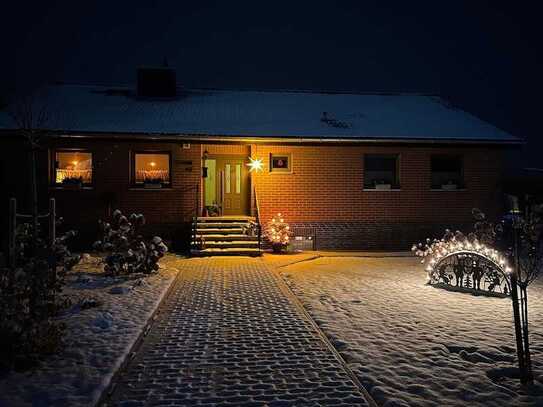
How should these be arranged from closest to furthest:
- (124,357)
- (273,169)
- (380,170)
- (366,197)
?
(124,357), (273,169), (366,197), (380,170)

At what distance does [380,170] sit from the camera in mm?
16859

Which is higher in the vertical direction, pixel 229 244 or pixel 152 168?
pixel 152 168

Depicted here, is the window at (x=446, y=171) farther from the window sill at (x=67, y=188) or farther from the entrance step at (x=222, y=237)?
the window sill at (x=67, y=188)

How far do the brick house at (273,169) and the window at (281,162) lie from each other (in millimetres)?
36

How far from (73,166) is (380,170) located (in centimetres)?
1098

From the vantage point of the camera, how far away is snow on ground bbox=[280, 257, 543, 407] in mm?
4223

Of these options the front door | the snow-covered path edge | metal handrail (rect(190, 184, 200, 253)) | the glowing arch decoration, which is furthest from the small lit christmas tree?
the snow-covered path edge

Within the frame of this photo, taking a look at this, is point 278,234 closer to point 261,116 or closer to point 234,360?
point 261,116

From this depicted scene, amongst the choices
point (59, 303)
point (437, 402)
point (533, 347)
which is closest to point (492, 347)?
point (533, 347)

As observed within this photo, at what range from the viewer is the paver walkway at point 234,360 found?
4.12 metres

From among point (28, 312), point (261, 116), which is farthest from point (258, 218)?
point (28, 312)

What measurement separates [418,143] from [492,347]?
11790 millimetres

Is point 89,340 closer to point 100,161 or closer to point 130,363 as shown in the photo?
point 130,363

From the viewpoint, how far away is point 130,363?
4.98 meters
